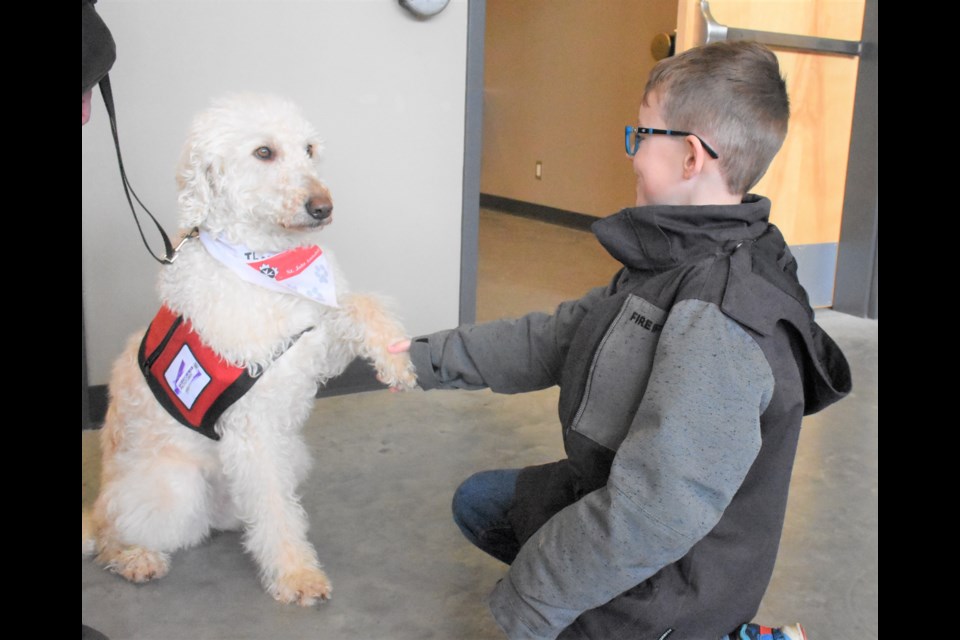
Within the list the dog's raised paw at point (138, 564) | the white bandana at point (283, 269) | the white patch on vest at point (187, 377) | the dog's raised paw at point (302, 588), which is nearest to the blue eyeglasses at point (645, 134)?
the white bandana at point (283, 269)

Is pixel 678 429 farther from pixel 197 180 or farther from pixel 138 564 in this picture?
pixel 138 564

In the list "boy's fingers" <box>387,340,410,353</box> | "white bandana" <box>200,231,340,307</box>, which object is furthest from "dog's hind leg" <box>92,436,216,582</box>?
"boy's fingers" <box>387,340,410,353</box>

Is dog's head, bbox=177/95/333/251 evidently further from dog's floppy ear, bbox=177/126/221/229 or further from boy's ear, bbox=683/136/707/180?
boy's ear, bbox=683/136/707/180

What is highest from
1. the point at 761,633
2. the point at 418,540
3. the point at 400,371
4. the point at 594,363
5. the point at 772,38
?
the point at 772,38

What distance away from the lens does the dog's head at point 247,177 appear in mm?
1670

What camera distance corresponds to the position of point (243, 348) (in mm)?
1678

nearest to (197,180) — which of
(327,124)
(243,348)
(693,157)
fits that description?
(243,348)

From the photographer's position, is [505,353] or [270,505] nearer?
[505,353]

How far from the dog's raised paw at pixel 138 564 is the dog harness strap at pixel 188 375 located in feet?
1.03

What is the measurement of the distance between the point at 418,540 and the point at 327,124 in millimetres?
1385

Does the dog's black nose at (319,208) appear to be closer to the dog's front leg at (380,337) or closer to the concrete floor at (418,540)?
the dog's front leg at (380,337)
